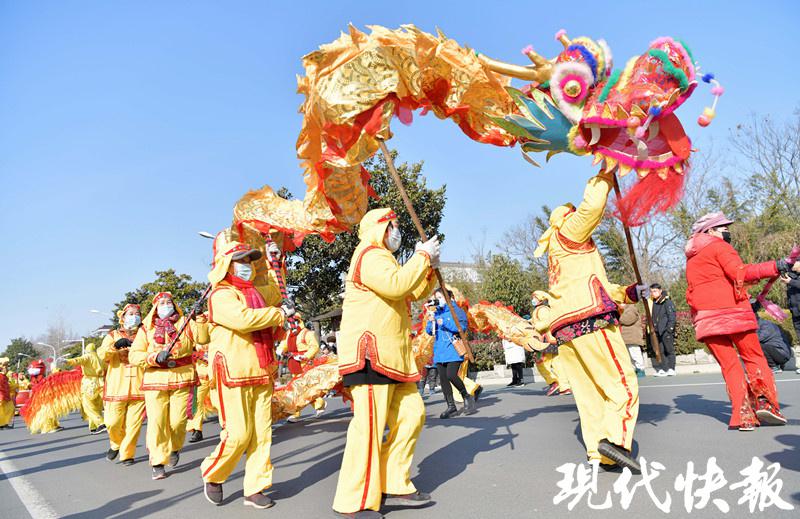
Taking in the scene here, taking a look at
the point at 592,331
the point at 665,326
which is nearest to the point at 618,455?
the point at 592,331

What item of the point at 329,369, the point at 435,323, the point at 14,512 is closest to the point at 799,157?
the point at 435,323

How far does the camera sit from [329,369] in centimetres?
862

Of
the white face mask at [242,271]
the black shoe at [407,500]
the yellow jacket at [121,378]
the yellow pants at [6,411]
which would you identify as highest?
the white face mask at [242,271]

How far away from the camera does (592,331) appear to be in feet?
14.8

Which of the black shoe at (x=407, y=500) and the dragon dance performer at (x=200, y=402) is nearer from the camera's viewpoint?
the black shoe at (x=407, y=500)

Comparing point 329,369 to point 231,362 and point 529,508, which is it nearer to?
point 231,362

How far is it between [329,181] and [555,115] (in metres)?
2.50

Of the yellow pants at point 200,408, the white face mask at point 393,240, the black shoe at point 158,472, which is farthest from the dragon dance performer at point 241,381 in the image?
the yellow pants at point 200,408

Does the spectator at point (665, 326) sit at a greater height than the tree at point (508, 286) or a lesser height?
lesser

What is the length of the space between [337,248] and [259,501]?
56.5 feet

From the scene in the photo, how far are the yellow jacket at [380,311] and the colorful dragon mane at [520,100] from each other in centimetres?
132

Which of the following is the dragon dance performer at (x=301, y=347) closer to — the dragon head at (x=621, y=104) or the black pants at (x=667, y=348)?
the dragon head at (x=621, y=104)

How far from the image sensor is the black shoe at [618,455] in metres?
4.15

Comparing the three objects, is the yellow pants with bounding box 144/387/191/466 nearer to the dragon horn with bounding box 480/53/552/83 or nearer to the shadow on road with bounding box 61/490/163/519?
the shadow on road with bounding box 61/490/163/519
